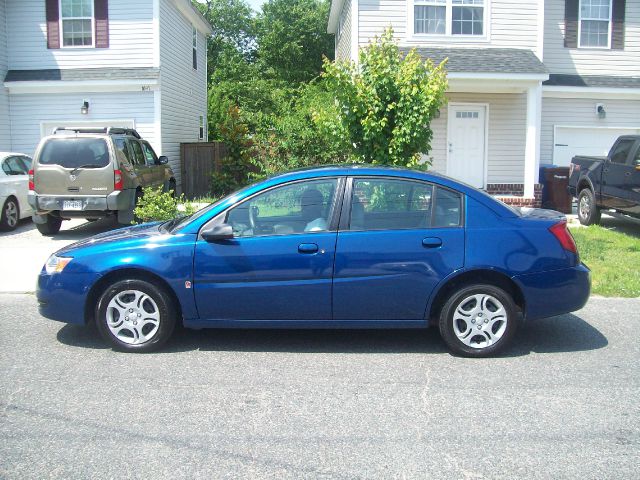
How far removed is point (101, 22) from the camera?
17.3 meters

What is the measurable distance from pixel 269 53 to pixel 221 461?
4302 cm

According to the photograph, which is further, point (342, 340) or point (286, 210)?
point (342, 340)

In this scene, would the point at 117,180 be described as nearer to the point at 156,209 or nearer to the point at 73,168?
the point at 73,168

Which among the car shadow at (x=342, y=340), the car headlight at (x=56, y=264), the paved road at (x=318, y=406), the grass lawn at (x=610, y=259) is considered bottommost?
the paved road at (x=318, y=406)

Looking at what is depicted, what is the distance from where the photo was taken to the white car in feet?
41.5

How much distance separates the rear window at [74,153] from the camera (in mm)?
11462

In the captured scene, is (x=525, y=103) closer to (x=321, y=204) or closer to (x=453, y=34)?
(x=453, y=34)

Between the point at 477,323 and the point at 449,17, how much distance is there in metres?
12.3

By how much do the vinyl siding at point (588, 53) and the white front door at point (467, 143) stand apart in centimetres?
253

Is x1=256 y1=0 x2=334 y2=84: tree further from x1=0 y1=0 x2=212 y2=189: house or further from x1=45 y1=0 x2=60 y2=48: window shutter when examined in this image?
x1=45 y1=0 x2=60 y2=48: window shutter

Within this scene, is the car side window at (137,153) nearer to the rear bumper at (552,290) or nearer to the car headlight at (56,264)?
the car headlight at (56,264)

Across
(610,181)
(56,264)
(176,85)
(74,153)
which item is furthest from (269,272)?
(176,85)

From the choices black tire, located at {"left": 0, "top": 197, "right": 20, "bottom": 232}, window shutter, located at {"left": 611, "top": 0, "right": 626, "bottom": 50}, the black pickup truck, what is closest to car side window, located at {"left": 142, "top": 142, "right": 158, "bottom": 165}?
black tire, located at {"left": 0, "top": 197, "right": 20, "bottom": 232}

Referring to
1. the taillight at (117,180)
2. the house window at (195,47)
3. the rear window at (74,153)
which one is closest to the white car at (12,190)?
the rear window at (74,153)
